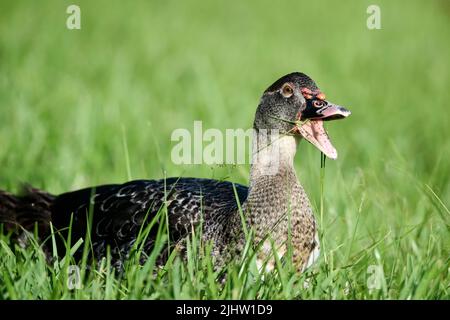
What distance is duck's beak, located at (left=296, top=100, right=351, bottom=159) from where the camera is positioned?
4.48 meters

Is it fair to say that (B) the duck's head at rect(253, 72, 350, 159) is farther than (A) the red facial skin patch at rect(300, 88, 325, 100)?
No

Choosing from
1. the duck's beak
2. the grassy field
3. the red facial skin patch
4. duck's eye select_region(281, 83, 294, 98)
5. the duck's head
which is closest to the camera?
the grassy field

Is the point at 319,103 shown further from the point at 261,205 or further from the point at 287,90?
the point at 261,205

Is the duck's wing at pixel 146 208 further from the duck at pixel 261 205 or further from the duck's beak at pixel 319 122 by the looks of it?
the duck's beak at pixel 319 122

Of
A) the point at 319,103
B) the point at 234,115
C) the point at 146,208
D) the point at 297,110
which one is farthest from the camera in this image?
the point at 234,115

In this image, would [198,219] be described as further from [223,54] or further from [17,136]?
[223,54]

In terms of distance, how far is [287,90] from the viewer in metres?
4.82

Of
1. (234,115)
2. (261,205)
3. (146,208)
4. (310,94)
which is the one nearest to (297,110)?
(310,94)

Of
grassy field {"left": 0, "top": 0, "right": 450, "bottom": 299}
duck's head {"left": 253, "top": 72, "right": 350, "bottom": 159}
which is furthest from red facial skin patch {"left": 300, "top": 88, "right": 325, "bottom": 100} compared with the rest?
grassy field {"left": 0, "top": 0, "right": 450, "bottom": 299}

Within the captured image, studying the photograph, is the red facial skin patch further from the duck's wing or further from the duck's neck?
the duck's wing

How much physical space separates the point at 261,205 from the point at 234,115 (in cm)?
505

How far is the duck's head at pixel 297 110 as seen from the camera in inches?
181

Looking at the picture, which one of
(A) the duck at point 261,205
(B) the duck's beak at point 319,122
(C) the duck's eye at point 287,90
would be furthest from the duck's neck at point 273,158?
(C) the duck's eye at point 287,90

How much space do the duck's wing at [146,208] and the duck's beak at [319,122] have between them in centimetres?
60
